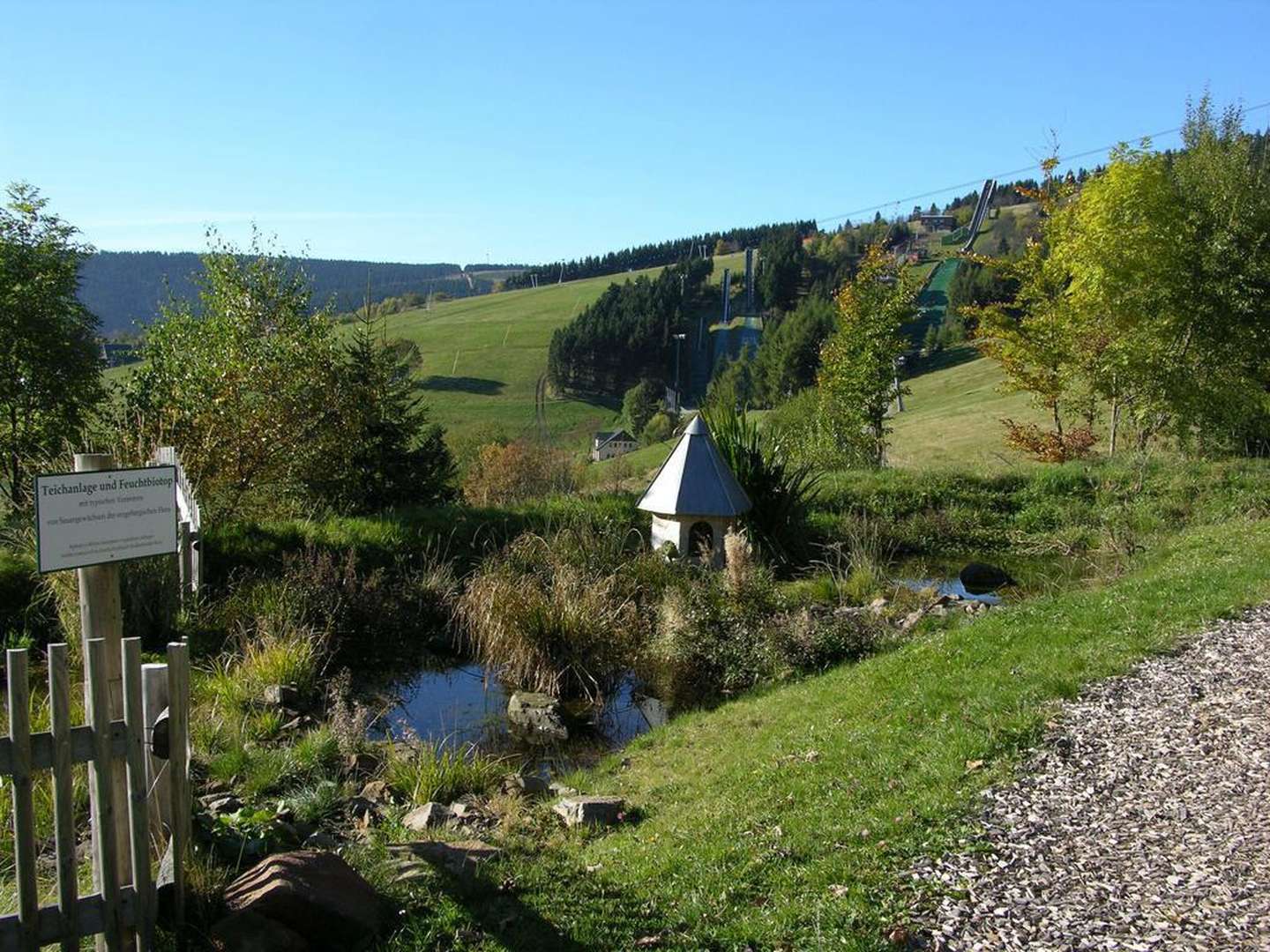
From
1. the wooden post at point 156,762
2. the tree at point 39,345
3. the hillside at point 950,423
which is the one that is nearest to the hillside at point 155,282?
the hillside at point 950,423

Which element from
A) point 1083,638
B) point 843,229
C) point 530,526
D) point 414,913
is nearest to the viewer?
point 414,913

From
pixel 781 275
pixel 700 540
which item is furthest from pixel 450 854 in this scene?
pixel 781 275

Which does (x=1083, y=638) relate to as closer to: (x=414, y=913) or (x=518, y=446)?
(x=414, y=913)

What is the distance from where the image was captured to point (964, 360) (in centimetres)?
7500

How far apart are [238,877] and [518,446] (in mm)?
40655

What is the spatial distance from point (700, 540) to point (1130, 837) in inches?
337

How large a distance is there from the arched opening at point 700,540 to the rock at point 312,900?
28.4 feet

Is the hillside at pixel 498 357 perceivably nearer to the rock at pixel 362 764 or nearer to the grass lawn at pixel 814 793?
the grass lawn at pixel 814 793

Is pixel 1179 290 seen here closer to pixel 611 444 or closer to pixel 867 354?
pixel 867 354

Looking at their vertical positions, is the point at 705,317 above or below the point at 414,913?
above

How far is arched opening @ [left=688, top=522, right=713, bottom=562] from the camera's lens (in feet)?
42.4

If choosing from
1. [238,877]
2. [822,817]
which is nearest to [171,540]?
[238,877]

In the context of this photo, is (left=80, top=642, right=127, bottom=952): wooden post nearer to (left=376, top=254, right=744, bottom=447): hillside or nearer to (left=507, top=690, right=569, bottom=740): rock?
(left=507, top=690, right=569, bottom=740): rock

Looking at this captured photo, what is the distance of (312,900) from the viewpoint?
4.17 m
